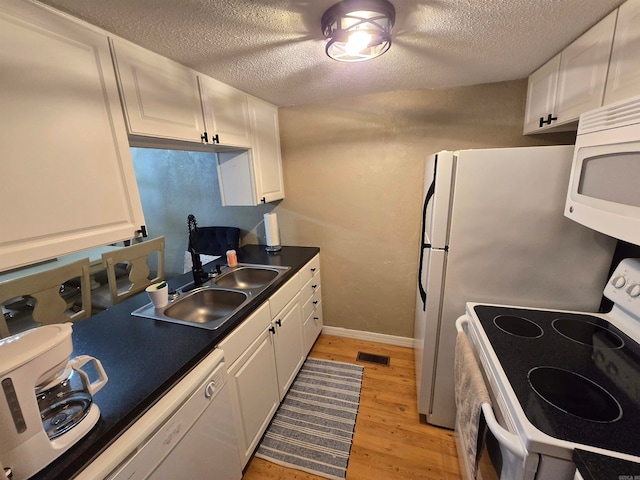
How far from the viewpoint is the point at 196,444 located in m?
1.01

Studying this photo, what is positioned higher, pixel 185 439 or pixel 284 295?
pixel 284 295

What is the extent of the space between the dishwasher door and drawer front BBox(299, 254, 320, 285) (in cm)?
105

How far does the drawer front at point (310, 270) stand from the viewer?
213cm

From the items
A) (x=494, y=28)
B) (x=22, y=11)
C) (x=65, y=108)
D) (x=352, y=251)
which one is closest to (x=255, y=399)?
(x=352, y=251)

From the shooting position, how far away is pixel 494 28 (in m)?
1.15

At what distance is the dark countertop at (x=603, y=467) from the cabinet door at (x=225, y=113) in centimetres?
194

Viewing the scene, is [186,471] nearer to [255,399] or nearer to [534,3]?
[255,399]

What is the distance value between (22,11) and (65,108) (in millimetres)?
269

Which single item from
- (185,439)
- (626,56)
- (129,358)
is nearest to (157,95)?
(129,358)

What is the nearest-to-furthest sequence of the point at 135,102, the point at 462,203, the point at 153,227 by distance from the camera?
the point at 135,102
the point at 462,203
the point at 153,227

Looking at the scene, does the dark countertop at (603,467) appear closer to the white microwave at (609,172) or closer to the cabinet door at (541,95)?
the white microwave at (609,172)

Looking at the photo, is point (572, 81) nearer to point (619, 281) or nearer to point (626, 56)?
point (626, 56)

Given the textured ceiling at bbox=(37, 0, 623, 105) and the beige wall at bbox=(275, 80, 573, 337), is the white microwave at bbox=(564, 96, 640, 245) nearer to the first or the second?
the textured ceiling at bbox=(37, 0, 623, 105)

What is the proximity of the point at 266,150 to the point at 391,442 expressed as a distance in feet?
7.40
